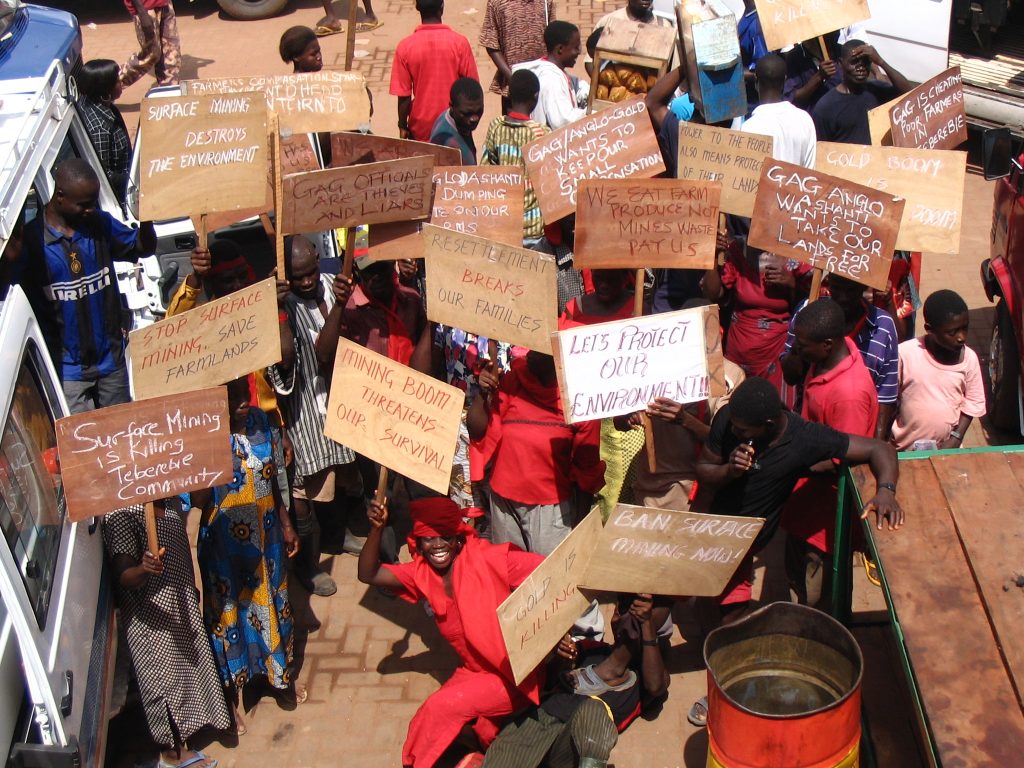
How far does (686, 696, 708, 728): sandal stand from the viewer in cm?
538

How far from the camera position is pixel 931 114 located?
6.45m

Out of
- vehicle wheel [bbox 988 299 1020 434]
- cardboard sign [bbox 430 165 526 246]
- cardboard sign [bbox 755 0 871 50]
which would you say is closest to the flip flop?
cardboard sign [bbox 430 165 526 246]

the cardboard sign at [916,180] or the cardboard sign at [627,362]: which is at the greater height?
the cardboard sign at [916,180]

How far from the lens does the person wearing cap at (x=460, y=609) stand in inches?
191

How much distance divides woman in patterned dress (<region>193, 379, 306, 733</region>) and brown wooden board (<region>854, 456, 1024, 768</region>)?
2660 mm

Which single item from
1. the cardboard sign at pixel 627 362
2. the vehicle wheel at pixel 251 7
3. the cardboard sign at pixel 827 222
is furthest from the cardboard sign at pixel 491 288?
the vehicle wheel at pixel 251 7

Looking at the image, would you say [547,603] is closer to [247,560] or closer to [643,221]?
[247,560]

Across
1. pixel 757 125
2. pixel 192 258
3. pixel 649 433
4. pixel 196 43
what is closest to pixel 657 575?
pixel 649 433

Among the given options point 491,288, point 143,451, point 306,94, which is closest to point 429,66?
point 306,94

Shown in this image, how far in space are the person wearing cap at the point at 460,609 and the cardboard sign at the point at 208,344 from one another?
0.87 m

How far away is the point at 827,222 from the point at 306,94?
302cm

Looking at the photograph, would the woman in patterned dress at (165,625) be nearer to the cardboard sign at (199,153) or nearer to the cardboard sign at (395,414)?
the cardboard sign at (395,414)

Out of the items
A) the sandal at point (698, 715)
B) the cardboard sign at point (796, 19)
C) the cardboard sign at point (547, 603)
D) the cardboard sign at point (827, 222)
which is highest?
the cardboard sign at point (796, 19)

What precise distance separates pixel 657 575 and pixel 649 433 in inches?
24.0
